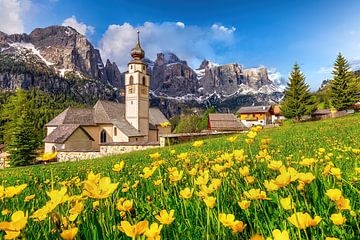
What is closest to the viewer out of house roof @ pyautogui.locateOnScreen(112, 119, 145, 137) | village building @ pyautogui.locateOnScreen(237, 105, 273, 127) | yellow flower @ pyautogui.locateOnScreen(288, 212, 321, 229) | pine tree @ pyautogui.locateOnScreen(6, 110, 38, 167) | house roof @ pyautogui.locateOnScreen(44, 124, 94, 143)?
yellow flower @ pyautogui.locateOnScreen(288, 212, 321, 229)

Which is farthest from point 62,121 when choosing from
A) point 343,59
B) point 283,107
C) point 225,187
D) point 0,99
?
point 0,99

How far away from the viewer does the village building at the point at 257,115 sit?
2798 inches

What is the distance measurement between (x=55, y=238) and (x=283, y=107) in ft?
142

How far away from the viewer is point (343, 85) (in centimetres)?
3919

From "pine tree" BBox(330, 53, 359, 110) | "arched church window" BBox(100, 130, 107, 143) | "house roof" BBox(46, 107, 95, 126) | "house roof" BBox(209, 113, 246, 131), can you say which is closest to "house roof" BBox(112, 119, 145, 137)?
"arched church window" BBox(100, 130, 107, 143)

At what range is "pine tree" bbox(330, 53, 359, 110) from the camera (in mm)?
38781

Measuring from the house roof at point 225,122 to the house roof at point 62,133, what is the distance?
86.5ft

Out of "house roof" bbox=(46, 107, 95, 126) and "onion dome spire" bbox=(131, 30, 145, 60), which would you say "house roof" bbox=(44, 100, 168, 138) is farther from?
"onion dome spire" bbox=(131, 30, 145, 60)

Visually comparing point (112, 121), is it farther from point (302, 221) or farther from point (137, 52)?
point (302, 221)

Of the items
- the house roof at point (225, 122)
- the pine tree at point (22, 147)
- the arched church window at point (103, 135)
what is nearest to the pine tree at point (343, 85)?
the house roof at point (225, 122)

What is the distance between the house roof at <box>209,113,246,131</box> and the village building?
72.3 ft

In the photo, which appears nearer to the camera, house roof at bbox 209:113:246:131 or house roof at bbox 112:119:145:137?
house roof at bbox 112:119:145:137

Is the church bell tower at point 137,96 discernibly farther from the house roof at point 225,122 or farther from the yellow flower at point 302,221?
the yellow flower at point 302,221

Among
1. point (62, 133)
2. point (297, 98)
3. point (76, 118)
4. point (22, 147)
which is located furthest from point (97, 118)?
point (297, 98)
